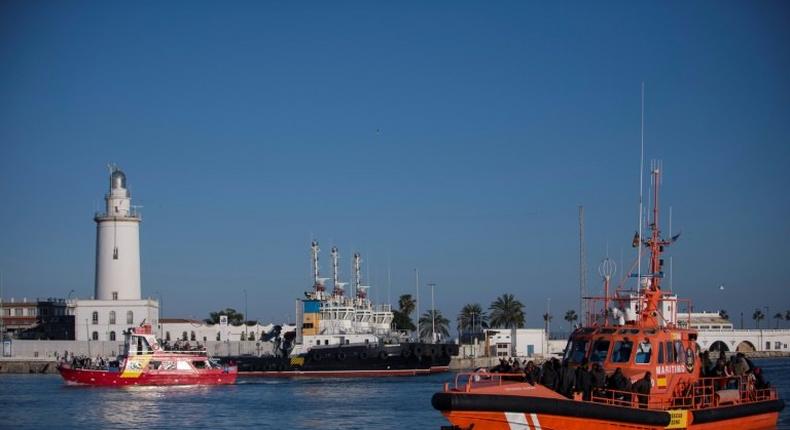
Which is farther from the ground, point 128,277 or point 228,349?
point 128,277

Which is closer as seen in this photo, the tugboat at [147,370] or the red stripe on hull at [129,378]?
the red stripe on hull at [129,378]

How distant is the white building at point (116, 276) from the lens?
92.8m

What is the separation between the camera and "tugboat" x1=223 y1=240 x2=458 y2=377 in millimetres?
78000

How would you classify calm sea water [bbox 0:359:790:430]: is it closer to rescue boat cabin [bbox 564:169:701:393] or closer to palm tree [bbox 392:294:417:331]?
rescue boat cabin [bbox 564:169:701:393]

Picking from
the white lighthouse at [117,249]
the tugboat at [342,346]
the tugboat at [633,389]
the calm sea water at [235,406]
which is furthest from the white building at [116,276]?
the tugboat at [633,389]

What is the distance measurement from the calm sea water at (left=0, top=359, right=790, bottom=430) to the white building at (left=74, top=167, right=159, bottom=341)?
23.9 metres

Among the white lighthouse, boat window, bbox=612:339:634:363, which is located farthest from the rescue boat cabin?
the white lighthouse

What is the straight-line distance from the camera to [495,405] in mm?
23453

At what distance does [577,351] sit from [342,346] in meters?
53.8

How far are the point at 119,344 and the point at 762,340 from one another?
8500 centimetres

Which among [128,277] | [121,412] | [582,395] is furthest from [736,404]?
[128,277]

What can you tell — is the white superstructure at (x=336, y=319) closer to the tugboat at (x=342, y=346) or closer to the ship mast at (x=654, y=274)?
the tugboat at (x=342, y=346)

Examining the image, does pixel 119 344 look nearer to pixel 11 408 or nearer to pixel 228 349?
pixel 228 349

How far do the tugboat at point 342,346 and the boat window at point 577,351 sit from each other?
167 feet
